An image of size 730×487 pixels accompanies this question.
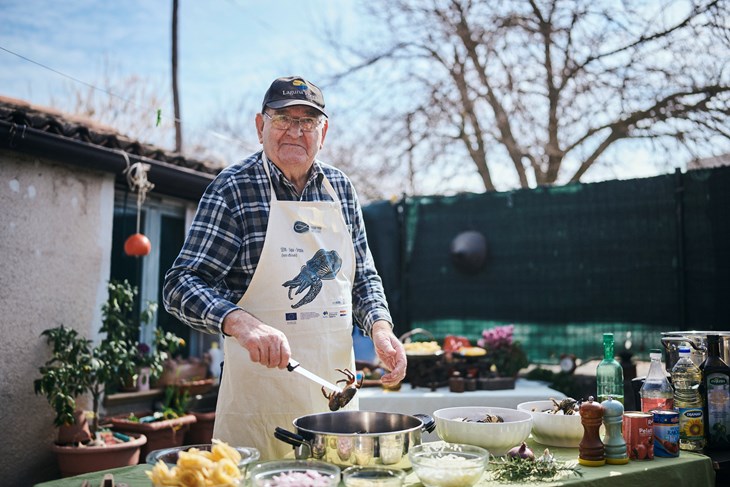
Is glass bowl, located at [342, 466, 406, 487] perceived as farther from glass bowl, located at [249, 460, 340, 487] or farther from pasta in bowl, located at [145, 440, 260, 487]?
pasta in bowl, located at [145, 440, 260, 487]

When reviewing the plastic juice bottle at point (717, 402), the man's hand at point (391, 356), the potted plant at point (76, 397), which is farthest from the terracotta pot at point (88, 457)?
the plastic juice bottle at point (717, 402)

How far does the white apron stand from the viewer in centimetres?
227

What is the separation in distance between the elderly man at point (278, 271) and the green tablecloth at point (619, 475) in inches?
20.5

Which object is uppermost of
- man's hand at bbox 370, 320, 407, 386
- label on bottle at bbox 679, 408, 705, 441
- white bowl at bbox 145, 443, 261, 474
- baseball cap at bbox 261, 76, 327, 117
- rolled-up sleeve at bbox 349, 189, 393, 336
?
baseball cap at bbox 261, 76, 327, 117

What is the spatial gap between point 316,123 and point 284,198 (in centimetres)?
31

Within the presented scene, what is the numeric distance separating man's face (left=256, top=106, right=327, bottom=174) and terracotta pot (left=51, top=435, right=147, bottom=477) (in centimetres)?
315

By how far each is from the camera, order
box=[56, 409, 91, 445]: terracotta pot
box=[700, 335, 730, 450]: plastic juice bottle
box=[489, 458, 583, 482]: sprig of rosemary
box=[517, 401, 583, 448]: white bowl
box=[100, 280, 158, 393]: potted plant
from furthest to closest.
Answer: box=[100, 280, 158, 393]: potted plant → box=[56, 409, 91, 445]: terracotta pot → box=[700, 335, 730, 450]: plastic juice bottle → box=[517, 401, 583, 448]: white bowl → box=[489, 458, 583, 482]: sprig of rosemary

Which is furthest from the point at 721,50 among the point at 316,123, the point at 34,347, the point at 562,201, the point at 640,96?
the point at 34,347

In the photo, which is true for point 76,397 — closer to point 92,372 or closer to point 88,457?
point 92,372

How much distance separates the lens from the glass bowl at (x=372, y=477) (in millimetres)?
1454

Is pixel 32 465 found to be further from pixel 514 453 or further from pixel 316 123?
pixel 514 453

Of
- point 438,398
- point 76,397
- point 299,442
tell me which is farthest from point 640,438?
point 76,397

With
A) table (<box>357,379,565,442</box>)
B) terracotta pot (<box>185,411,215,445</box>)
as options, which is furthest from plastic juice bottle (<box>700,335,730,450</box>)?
terracotta pot (<box>185,411,215,445</box>)

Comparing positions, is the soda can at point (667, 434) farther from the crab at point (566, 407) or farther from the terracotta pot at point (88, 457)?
the terracotta pot at point (88, 457)
